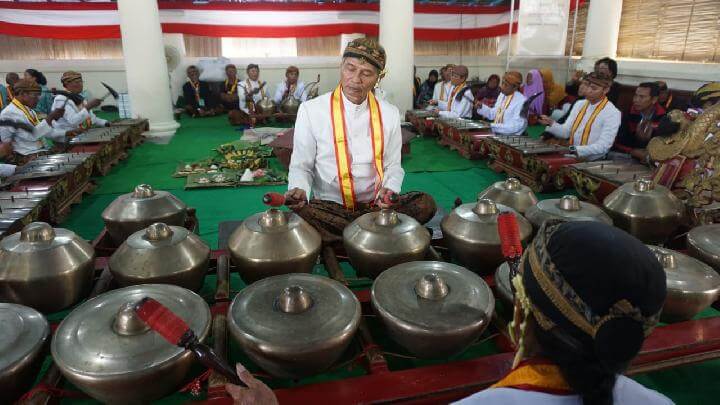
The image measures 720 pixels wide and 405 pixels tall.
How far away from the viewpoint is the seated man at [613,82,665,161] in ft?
12.9

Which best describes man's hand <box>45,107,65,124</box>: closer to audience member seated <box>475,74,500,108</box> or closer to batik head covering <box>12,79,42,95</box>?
batik head covering <box>12,79,42,95</box>

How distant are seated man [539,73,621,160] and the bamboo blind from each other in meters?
2.94

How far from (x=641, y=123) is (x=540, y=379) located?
168 inches

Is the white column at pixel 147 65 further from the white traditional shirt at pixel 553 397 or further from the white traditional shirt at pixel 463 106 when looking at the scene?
the white traditional shirt at pixel 553 397

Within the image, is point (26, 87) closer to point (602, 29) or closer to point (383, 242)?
point (383, 242)

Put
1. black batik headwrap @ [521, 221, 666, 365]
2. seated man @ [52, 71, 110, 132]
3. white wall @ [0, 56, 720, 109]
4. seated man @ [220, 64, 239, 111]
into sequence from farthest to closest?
white wall @ [0, 56, 720, 109]
seated man @ [220, 64, 239, 111]
seated man @ [52, 71, 110, 132]
black batik headwrap @ [521, 221, 666, 365]

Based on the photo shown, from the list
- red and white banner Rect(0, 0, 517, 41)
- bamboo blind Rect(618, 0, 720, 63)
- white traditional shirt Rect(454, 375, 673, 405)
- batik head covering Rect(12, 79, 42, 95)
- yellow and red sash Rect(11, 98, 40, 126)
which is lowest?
white traditional shirt Rect(454, 375, 673, 405)

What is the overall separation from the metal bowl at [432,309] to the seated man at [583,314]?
56 centimetres

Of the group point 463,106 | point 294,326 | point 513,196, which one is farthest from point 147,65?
point 294,326

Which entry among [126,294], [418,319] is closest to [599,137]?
[418,319]

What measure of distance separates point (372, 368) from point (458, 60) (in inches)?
440

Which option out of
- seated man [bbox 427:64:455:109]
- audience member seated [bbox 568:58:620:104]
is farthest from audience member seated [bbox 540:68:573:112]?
seated man [bbox 427:64:455:109]

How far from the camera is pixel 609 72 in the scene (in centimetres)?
452

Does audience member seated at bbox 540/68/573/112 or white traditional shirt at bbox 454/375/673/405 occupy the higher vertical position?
audience member seated at bbox 540/68/573/112
